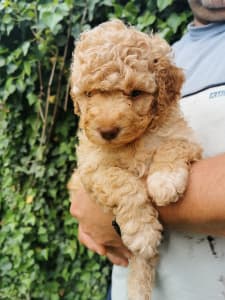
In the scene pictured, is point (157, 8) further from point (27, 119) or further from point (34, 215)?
point (34, 215)

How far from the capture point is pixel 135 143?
2.05 m

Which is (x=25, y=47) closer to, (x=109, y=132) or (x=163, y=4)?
(x=163, y=4)

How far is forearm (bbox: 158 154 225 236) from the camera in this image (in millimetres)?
1722

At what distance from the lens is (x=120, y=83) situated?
186 cm

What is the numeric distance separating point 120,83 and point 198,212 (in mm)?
580

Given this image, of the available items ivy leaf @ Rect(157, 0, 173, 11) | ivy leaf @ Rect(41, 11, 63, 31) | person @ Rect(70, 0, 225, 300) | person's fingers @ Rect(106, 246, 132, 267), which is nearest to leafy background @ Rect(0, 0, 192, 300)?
ivy leaf @ Rect(41, 11, 63, 31)

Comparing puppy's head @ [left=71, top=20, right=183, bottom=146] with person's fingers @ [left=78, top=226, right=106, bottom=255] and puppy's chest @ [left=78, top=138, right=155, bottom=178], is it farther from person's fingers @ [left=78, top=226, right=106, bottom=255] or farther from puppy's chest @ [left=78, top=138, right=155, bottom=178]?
person's fingers @ [left=78, top=226, right=106, bottom=255]

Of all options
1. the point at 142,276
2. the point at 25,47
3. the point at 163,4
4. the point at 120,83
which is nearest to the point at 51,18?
the point at 25,47

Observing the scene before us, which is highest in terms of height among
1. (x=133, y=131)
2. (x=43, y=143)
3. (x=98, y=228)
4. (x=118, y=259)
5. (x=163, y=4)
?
(x=163, y=4)

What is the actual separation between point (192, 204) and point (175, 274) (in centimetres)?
47

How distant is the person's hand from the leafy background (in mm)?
1890

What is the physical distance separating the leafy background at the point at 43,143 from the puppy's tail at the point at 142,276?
2.04 m

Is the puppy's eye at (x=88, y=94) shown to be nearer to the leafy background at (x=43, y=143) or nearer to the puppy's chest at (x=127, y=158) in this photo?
the puppy's chest at (x=127, y=158)

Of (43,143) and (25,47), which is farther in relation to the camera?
(43,143)
